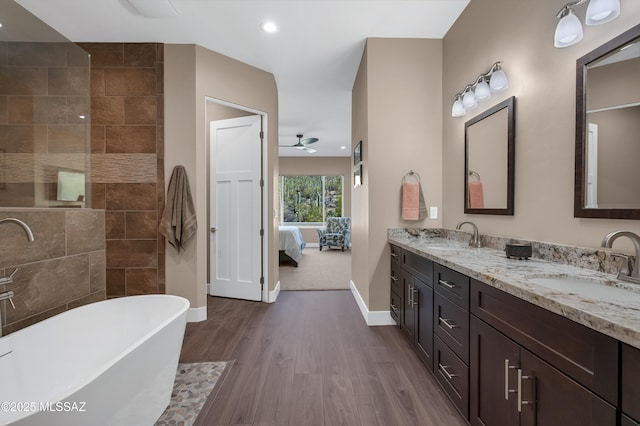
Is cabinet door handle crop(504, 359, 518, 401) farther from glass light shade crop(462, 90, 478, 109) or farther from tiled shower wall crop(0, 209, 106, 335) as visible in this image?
tiled shower wall crop(0, 209, 106, 335)

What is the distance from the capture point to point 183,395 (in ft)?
5.72

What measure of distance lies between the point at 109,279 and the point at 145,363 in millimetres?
2110

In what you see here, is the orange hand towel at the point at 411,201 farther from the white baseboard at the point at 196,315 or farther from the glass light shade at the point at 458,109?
the white baseboard at the point at 196,315

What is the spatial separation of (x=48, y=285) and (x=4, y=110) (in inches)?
57.5

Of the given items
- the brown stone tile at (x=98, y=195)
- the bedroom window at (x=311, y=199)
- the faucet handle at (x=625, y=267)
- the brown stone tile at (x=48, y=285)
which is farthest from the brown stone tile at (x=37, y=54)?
the bedroom window at (x=311, y=199)

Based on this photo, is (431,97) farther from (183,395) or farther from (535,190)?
(183,395)

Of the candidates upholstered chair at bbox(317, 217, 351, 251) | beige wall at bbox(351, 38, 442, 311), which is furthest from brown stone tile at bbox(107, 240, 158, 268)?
upholstered chair at bbox(317, 217, 351, 251)

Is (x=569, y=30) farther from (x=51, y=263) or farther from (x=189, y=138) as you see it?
(x=51, y=263)

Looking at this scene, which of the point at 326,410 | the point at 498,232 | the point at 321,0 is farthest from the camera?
the point at 321,0

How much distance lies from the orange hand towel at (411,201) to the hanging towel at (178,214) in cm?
218

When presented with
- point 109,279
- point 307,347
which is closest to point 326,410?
point 307,347

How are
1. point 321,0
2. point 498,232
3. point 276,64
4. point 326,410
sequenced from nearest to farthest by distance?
point 326,410 < point 498,232 < point 321,0 < point 276,64

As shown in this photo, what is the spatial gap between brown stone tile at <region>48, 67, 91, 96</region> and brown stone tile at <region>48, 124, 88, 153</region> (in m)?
0.30

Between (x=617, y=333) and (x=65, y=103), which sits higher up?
(x=65, y=103)
